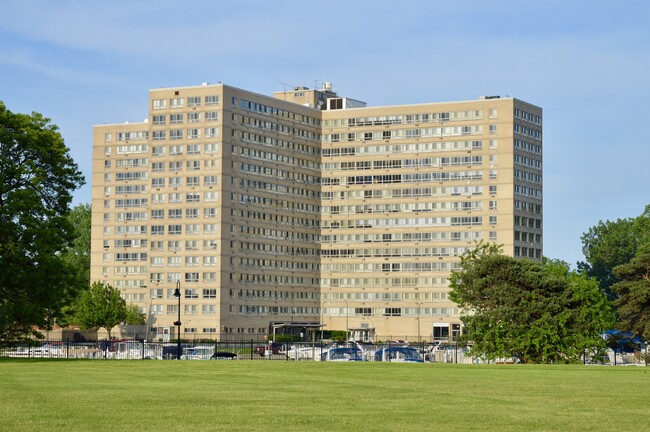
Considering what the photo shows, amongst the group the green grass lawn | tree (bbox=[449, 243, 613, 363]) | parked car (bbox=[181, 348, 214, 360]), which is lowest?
parked car (bbox=[181, 348, 214, 360])

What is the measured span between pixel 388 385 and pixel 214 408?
1373 cm

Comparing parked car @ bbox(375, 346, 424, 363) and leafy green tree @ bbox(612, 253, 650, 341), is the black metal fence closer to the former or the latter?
parked car @ bbox(375, 346, 424, 363)

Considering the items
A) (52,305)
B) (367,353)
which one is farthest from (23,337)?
(367,353)

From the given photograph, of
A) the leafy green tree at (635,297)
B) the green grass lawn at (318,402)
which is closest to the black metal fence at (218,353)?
the leafy green tree at (635,297)

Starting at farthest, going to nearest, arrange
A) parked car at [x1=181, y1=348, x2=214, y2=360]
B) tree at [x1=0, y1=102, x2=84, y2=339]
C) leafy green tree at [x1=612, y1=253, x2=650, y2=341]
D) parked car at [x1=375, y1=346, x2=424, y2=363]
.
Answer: parked car at [x1=181, y1=348, x2=214, y2=360] < leafy green tree at [x1=612, y1=253, x2=650, y2=341] < parked car at [x1=375, y1=346, x2=424, y2=363] < tree at [x1=0, y1=102, x2=84, y2=339]

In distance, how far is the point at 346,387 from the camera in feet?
148

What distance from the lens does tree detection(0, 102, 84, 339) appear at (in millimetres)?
80625

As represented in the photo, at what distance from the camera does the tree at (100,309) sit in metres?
194

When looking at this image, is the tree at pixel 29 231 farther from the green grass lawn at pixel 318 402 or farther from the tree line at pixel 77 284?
the green grass lawn at pixel 318 402

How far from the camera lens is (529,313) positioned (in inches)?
3617

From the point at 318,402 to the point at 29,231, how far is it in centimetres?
4824

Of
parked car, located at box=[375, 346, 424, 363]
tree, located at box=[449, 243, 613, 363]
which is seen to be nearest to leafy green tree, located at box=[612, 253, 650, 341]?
tree, located at box=[449, 243, 613, 363]

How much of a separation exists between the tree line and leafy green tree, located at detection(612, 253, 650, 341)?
9 centimetres

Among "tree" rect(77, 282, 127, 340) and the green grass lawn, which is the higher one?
"tree" rect(77, 282, 127, 340)
